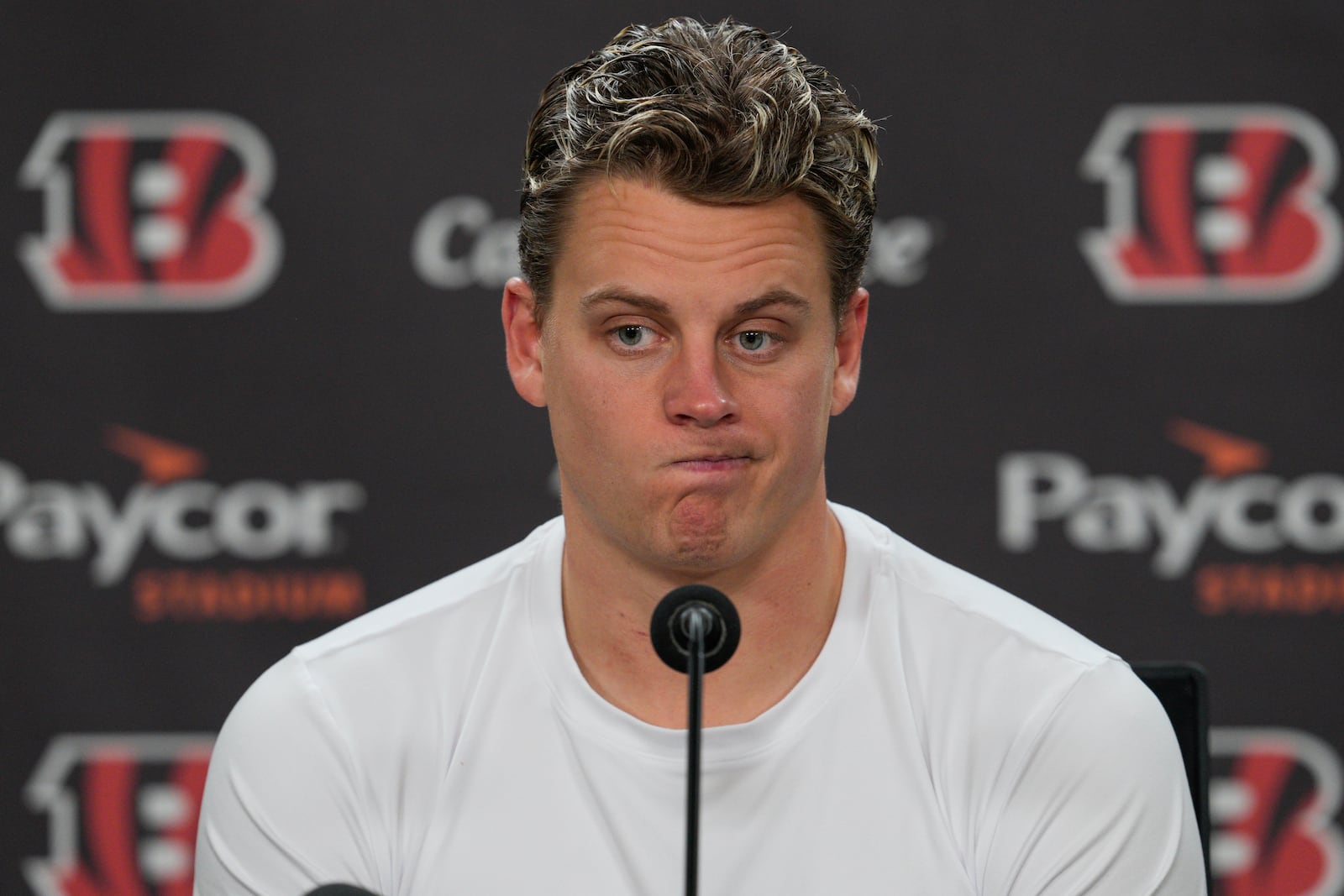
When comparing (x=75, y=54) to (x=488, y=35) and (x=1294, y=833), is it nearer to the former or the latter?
(x=488, y=35)

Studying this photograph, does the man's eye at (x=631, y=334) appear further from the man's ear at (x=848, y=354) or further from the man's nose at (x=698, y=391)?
the man's ear at (x=848, y=354)

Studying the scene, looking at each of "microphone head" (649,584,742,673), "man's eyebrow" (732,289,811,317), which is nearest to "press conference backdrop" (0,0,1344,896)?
"man's eyebrow" (732,289,811,317)

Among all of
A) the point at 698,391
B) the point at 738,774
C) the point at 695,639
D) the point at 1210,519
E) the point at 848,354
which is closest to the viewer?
the point at 695,639

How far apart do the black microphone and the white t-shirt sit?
15.6 inches

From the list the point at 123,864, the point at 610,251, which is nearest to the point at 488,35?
the point at 610,251

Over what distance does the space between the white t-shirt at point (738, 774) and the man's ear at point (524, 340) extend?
0.23 meters

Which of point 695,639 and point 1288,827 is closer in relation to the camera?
point 695,639

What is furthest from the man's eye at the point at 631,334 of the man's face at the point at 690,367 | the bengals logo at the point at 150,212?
the bengals logo at the point at 150,212

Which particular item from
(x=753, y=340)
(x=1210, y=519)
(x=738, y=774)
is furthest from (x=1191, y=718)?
(x=1210, y=519)

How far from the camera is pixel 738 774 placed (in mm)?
1387

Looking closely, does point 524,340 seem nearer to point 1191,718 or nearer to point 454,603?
point 454,603

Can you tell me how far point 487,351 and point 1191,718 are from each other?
1.29 metres

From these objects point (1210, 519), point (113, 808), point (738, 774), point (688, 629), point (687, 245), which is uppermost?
point (687, 245)

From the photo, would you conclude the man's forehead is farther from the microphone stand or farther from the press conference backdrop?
the press conference backdrop
